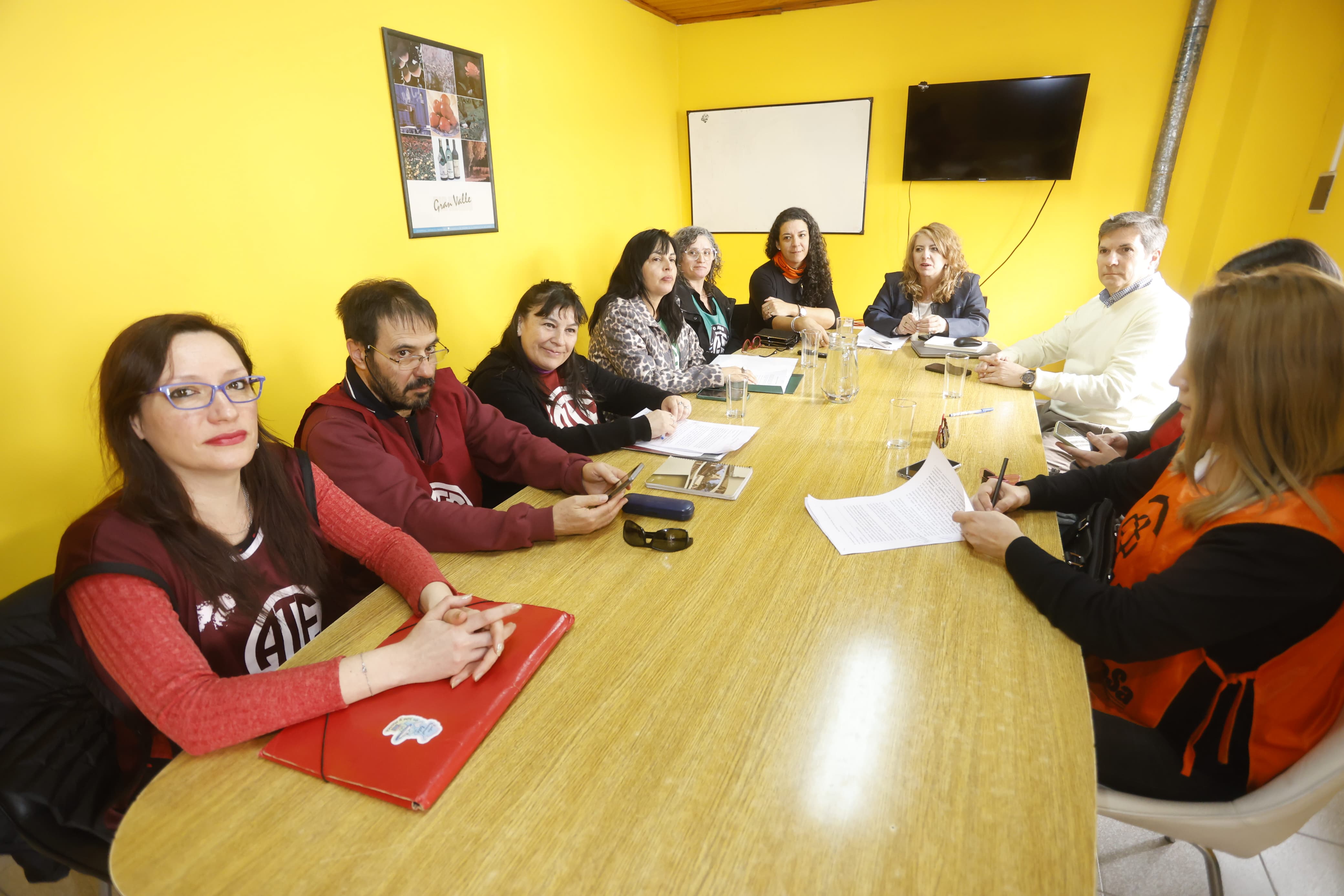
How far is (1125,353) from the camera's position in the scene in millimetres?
2348

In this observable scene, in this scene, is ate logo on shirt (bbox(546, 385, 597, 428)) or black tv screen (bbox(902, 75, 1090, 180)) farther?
black tv screen (bbox(902, 75, 1090, 180))

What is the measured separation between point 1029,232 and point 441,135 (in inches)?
140

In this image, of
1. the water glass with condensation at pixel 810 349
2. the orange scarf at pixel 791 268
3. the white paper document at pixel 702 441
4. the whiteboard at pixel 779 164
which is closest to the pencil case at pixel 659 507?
the white paper document at pixel 702 441

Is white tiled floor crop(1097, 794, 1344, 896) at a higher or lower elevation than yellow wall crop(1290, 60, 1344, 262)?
lower

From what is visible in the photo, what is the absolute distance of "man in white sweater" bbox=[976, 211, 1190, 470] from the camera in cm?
230

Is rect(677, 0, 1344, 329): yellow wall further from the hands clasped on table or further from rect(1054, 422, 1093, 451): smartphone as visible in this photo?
the hands clasped on table

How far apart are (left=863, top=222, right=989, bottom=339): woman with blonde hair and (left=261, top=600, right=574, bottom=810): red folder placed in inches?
112

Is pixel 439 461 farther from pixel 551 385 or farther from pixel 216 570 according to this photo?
pixel 216 570

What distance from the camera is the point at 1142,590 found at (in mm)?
958

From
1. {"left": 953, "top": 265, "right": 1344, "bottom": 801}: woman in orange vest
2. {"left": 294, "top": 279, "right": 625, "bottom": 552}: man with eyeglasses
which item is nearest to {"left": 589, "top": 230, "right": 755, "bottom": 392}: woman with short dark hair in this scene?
{"left": 294, "top": 279, "right": 625, "bottom": 552}: man with eyeglasses

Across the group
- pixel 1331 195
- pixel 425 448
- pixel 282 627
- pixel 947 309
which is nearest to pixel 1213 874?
pixel 282 627

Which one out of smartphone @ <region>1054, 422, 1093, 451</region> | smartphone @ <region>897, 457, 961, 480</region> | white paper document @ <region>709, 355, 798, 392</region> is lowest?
smartphone @ <region>1054, 422, 1093, 451</region>

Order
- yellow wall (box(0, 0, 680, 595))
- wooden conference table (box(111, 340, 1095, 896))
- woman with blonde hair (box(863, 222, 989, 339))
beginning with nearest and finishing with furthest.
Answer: wooden conference table (box(111, 340, 1095, 896)) < yellow wall (box(0, 0, 680, 595)) < woman with blonde hair (box(863, 222, 989, 339))

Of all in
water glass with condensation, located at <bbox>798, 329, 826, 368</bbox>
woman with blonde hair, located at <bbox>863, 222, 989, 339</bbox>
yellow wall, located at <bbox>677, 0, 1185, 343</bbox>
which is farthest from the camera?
yellow wall, located at <bbox>677, 0, 1185, 343</bbox>
